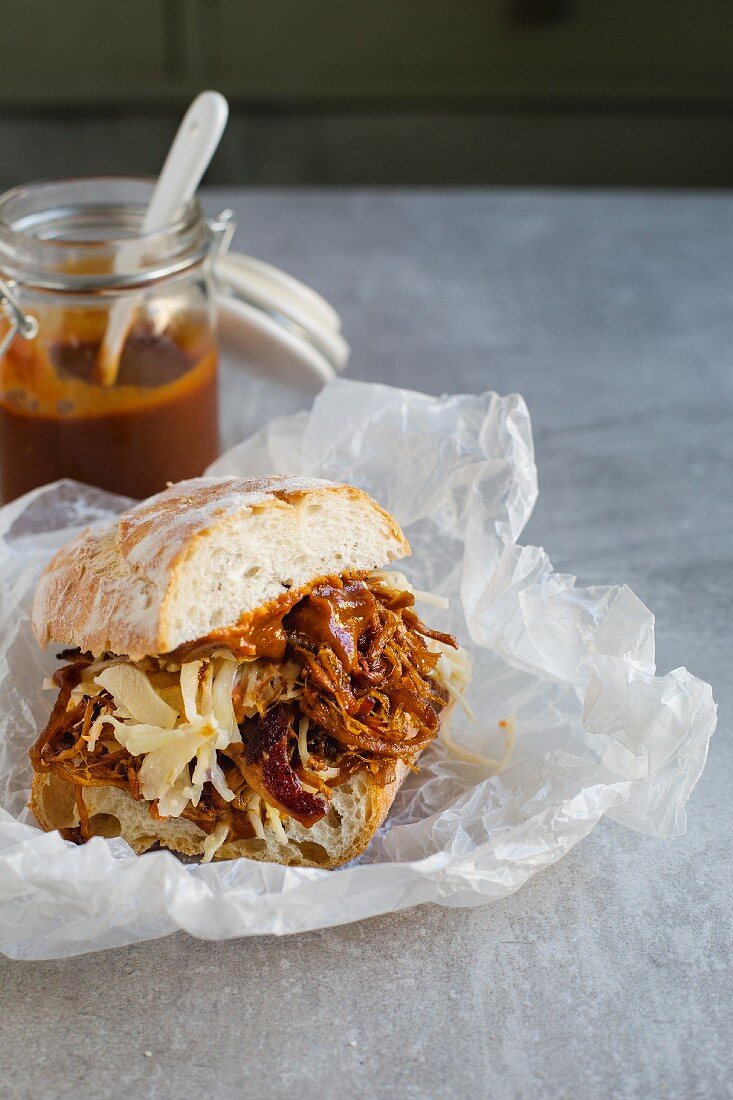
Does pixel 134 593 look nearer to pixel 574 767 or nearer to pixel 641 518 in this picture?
pixel 574 767

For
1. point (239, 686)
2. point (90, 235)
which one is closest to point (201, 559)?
point (239, 686)

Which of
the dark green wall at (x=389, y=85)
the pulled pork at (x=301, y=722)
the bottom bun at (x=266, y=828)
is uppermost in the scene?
the pulled pork at (x=301, y=722)

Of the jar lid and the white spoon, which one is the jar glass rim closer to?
the white spoon

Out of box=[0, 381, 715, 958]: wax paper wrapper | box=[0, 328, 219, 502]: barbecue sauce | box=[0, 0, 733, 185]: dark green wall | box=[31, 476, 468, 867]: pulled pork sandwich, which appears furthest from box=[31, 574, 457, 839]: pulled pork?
box=[0, 0, 733, 185]: dark green wall

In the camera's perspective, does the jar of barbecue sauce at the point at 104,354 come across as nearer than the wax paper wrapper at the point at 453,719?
No

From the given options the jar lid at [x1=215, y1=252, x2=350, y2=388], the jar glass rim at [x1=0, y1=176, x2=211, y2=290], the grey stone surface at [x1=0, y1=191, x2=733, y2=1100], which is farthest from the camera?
the jar lid at [x1=215, y1=252, x2=350, y2=388]

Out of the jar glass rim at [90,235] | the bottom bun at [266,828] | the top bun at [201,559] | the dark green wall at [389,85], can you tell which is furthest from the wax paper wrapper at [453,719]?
the dark green wall at [389,85]

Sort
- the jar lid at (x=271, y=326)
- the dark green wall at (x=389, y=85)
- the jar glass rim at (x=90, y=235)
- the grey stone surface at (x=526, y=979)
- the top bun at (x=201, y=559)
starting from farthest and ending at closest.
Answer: the dark green wall at (x=389, y=85) < the jar lid at (x=271, y=326) < the jar glass rim at (x=90, y=235) < the top bun at (x=201, y=559) < the grey stone surface at (x=526, y=979)

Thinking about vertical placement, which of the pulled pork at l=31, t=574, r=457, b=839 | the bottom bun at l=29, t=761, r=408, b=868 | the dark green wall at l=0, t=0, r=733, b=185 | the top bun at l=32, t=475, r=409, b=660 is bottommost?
the dark green wall at l=0, t=0, r=733, b=185

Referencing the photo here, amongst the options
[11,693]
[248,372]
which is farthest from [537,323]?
[11,693]

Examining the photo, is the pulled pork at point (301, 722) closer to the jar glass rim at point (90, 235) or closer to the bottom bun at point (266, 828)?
the bottom bun at point (266, 828)
